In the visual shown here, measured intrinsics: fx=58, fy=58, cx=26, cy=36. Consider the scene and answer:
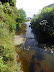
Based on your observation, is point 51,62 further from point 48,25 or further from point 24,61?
point 48,25

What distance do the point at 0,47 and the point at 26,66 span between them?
4009 mm

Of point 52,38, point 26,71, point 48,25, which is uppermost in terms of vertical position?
point 48,25

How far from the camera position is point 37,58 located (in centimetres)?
872

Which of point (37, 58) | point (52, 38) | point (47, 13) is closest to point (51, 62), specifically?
point (37, 58)

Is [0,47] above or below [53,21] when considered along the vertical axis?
below

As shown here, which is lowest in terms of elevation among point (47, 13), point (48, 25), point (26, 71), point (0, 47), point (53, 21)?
point (26, 71)

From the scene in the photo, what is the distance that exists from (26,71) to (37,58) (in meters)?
2.72

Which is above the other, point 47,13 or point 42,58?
point 47,13

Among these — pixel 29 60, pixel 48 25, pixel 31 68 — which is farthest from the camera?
pixel 48 25

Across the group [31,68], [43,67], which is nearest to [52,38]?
[43,67]

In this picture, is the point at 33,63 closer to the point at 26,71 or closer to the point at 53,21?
the point at 26,71

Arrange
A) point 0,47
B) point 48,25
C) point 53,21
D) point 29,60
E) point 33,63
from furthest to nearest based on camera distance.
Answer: point 48,25 → point 53,21 → point 29,60 → point 33,63 → point 0,47

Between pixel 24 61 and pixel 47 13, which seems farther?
pixel 47 13

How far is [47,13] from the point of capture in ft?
46.9
